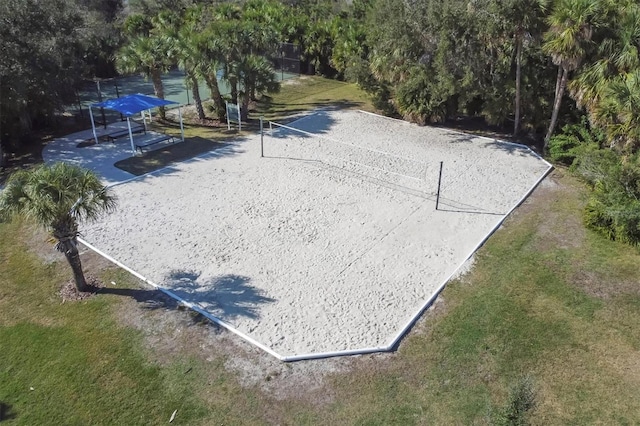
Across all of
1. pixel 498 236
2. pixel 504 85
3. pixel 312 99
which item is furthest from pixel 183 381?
pixel 312 99

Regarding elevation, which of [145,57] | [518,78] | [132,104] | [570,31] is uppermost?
[570,31]

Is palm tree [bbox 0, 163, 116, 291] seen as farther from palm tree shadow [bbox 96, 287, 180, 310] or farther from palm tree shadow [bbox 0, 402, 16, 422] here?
palm tree shadow [bbox 0, 402, 16, 422]

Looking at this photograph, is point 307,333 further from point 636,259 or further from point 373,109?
point 373,109

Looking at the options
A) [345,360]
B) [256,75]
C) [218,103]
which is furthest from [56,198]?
[218,103]

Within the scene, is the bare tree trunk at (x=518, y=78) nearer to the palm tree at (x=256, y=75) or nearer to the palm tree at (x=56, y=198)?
the palm tree at (x=256, y=75)

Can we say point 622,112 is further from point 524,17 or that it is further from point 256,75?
point 256,75

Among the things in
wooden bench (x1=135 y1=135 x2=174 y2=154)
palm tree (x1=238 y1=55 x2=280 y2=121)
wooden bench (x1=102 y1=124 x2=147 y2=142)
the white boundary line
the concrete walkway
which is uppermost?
palm tree (x1=238 y1=55 x2=280 y2=121)

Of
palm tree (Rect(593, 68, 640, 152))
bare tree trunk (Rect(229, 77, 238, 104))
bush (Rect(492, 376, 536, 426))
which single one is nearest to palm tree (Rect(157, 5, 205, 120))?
bare tree trunk (Rect(229, 77, 238, 104))
